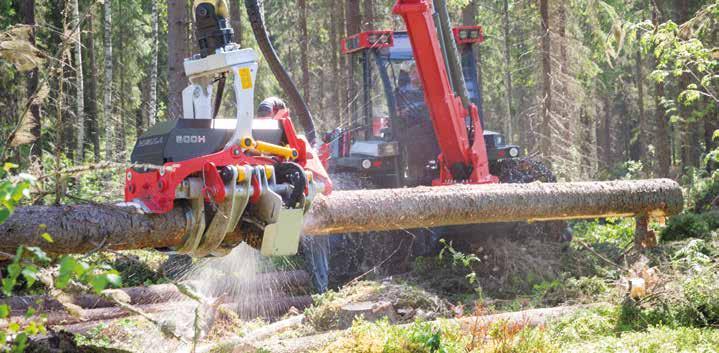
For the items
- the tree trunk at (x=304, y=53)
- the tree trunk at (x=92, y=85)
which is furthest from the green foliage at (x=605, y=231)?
the tree trunk at (x=92, y=85)

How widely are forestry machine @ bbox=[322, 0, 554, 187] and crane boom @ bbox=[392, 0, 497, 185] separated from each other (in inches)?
0.5

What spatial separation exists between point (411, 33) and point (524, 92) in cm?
3359

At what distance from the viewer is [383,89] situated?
11422 mm

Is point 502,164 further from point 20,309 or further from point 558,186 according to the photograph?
point 20,309

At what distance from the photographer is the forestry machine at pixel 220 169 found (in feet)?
19.2

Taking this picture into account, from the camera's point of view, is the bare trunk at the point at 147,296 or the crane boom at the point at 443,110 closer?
the bare trunk at the point at 147,296

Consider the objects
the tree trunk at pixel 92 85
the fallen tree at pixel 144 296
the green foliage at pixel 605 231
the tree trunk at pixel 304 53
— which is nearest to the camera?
the fallen tree at pixel 144 296

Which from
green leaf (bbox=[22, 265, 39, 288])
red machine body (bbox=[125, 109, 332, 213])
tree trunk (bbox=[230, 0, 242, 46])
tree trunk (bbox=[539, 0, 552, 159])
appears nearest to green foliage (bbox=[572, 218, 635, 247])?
tree trunk (bbox=[539, 0, 552, 159])

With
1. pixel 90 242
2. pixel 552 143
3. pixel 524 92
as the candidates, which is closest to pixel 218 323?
pixel 90 242

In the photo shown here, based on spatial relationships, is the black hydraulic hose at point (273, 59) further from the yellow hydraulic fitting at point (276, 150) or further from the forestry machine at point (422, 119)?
the forestry machine at point (422, 119)

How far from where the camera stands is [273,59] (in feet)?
24.7

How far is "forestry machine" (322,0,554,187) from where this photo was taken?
1034 cm

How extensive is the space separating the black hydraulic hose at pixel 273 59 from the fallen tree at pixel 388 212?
2.98ft

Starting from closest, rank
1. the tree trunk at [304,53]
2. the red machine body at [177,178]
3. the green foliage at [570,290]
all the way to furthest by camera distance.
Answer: the red machine body at [177,178] < the green foliage at [570,290] < the tree trunk at [304,53]
